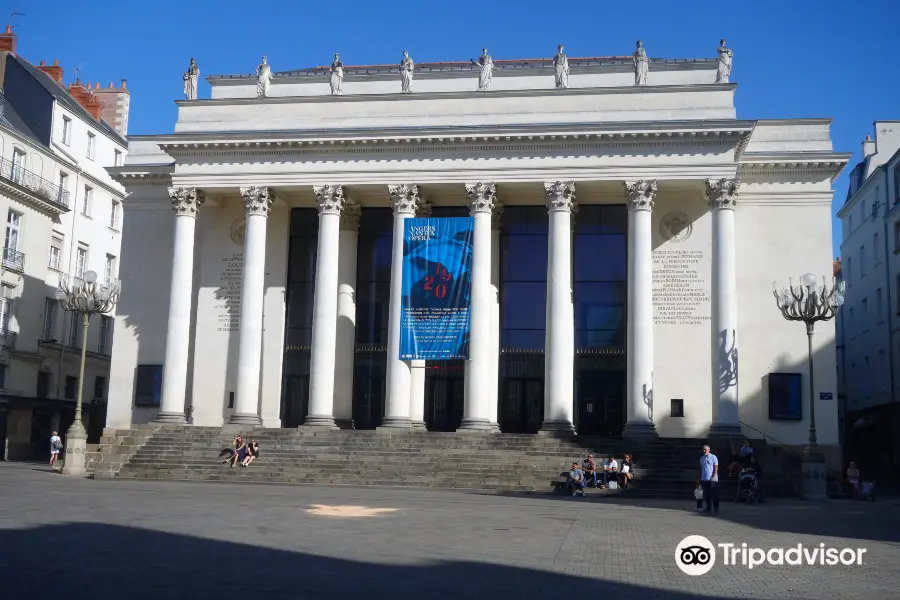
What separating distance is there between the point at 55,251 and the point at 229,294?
16.4 meters

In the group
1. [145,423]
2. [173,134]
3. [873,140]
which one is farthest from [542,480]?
[873,140]

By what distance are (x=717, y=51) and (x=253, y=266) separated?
66.0 feet

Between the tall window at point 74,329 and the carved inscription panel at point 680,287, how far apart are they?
3200cm

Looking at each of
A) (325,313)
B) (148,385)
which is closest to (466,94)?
(325,313)

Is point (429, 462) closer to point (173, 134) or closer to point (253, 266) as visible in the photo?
point (253, 266)

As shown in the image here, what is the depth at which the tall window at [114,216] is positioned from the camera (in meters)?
58.4

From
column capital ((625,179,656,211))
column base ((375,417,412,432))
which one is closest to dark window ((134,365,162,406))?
column base ((375,417,412,432))

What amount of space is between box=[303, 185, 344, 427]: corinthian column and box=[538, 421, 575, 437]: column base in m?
8.18

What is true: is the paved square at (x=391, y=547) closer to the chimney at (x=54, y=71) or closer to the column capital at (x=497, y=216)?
the column capital at (x=497, y=216)

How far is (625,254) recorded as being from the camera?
40.1m

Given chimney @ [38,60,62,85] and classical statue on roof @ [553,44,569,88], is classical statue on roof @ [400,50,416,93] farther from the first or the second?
chimney @ [38,60,62,85]

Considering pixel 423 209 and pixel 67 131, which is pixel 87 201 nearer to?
pixel 67 131

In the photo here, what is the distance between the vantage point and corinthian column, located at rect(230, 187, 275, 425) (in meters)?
38.0

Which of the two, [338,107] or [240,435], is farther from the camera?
[338,107]
